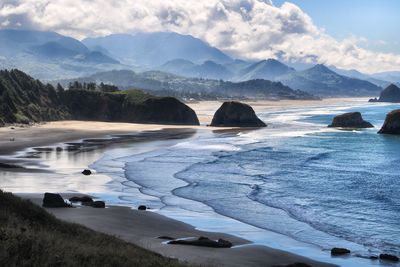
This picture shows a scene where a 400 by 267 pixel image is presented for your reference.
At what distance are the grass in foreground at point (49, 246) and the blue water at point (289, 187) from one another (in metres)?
14.4

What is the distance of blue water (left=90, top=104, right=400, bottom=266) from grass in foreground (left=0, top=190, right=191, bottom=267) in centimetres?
1436

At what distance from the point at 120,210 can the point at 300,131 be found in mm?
93941

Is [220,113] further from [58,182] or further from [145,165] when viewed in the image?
[58,182]

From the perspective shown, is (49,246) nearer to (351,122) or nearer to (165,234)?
(165,234)

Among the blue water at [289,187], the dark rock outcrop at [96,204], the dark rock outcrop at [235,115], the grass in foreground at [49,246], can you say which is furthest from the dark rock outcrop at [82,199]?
the dark rock outcrop at [235,115]

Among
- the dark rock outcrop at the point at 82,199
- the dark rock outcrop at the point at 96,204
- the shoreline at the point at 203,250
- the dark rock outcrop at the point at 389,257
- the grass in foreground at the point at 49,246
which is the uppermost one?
the grass in foreground at the point at 49,246

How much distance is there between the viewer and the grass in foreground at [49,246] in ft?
52.3

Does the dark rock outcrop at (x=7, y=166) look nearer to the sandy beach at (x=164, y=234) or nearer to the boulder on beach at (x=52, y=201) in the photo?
the sandy beach at (x=164, y=234)

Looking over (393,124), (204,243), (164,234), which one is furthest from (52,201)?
(393,124)

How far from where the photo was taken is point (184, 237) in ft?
102

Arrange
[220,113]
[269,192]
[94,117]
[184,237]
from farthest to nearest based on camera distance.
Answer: [94,117], [220,113], [269,192], [184,237]

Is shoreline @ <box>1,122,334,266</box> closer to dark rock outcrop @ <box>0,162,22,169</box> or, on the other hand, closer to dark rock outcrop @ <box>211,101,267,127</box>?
dark rock outcrop @ <box>0,162,22,169</box>

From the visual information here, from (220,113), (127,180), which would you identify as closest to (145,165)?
(127,180)

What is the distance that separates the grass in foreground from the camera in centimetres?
1595
